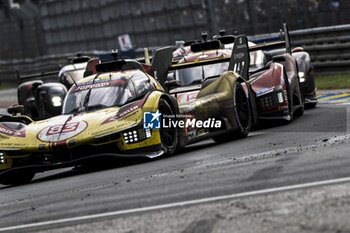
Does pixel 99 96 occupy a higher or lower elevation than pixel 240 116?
higher

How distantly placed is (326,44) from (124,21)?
8154 millimetres

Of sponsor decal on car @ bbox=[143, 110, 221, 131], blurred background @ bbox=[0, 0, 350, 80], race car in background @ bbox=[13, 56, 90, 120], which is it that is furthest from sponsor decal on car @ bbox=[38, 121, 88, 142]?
blurred background @ bbox=[0, 0, 350, 80]

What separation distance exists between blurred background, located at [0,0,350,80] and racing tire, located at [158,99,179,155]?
8.55 m

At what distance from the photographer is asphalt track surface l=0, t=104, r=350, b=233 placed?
6.10m

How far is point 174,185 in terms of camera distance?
727 cm

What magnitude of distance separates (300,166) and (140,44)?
2079cm

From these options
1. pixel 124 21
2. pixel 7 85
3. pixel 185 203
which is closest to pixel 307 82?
pixel 185 203

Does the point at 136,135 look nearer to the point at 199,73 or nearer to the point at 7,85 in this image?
the point at 199,73

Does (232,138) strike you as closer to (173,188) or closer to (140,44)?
(173,188)

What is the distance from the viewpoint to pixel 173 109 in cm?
1089

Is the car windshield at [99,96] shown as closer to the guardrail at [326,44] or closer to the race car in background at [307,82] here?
the race car in background at [307,82]

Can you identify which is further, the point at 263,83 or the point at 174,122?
the point at 263,83

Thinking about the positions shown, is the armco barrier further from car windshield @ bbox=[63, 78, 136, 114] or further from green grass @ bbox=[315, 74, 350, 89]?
car windshield @ bbox=[63, 78, 136, 114]

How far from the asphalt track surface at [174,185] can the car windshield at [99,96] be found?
89 centimetres
